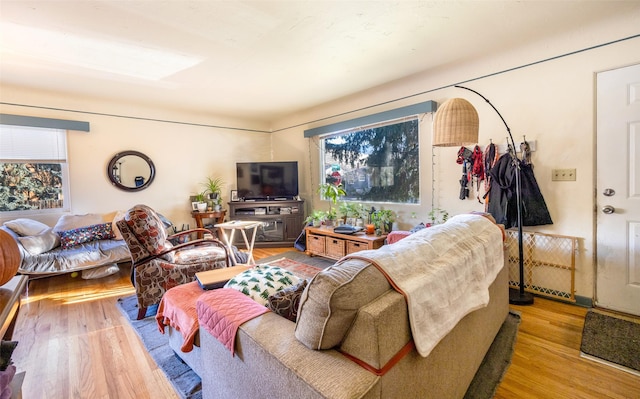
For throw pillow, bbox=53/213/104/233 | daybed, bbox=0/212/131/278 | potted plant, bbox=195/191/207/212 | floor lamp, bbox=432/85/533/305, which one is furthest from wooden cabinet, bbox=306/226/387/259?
throw pillow, bbox=53/213/104/233

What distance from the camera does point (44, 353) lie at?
1969 millimetres

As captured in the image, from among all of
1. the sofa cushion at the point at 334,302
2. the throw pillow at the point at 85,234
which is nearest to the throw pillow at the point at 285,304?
the sofa cushion at the point at 334,302

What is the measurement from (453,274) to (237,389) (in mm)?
961

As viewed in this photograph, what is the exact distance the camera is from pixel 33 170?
3734 millimetres

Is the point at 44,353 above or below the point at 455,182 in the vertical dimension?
below

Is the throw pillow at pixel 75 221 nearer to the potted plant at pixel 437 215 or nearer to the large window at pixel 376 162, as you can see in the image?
the large window at pixel 376 162

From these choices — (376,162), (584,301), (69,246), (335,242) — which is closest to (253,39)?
(376,162)

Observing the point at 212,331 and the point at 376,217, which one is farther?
the point at 376,217

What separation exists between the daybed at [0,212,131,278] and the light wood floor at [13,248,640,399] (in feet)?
1.55

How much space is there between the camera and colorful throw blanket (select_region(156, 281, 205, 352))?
1.46m

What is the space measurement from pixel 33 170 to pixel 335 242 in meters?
4.03

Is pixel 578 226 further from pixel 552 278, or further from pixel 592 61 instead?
pixel 592 61

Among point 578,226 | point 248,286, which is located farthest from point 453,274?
point 578,226

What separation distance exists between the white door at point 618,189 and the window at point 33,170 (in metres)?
5.95
